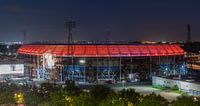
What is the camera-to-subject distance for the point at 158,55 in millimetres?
112562

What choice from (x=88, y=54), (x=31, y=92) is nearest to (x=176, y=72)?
(x=88, y=54)

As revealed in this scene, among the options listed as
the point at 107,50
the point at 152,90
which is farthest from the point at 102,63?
the point at 152,90

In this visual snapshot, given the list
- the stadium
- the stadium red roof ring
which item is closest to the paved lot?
the stadium

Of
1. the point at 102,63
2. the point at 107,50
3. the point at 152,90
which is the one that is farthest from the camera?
the point at 107,50

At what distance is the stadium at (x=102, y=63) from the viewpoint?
105 metres

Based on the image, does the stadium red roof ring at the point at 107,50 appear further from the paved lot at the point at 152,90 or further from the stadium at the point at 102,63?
the paved lot at the point at 152,90

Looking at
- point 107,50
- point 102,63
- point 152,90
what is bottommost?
point 152,90

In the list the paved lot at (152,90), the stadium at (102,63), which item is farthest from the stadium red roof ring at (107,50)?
the paved lot at (152,90)

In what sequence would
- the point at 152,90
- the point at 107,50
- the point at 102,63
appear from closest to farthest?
the point at 152,90, the point at 102,63, the point at 107,50

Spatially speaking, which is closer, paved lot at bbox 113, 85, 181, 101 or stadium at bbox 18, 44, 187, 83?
paved lot at bbox 113, 85, 181, 101

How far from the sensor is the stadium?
4117 inches

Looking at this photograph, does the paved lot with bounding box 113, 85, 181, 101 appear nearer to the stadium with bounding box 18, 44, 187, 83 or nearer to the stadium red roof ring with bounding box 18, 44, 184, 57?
the stadium with bounding box 18, 44, 187, 83

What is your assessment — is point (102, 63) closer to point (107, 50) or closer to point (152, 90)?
point (107, 50)

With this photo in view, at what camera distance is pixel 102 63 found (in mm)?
106250
